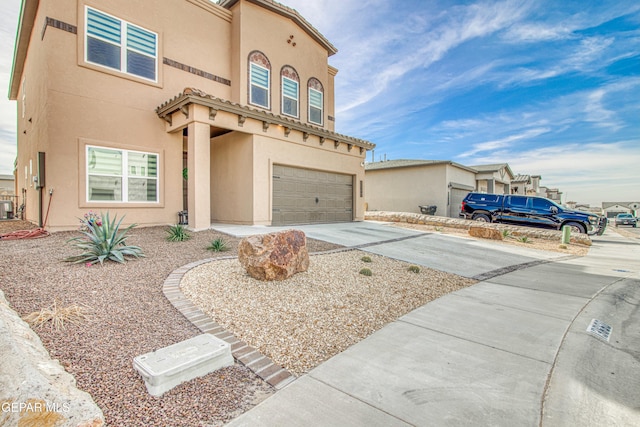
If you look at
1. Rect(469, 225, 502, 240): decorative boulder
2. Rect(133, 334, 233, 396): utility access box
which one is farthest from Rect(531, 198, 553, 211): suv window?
Rect(133, 334, 233, 396): utility access box

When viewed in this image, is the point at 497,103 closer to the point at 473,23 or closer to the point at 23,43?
the point at 473,23

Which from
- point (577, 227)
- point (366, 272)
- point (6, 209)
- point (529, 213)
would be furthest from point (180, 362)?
point (6, 209)

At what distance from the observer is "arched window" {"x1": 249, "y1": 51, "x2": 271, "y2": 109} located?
11883mm

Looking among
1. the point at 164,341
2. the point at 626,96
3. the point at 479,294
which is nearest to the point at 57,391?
the point at 164,341

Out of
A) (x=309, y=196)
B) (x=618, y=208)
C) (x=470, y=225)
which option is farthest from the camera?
(x=618, y=208)

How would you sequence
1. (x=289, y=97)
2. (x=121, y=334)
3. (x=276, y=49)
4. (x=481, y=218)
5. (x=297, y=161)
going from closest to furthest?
(x=121, y=334) → (x=297, y=161) → (x=276, y=49) → (x=289, y=97) → (x=481, y=218)

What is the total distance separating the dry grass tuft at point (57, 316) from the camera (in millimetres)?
3010

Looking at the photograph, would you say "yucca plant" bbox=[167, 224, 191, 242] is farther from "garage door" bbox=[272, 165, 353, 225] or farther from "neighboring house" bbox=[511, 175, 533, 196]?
"neighboring house" bbox=[511, 175, 533, 196]

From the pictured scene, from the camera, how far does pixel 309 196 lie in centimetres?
1227

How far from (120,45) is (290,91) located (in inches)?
253

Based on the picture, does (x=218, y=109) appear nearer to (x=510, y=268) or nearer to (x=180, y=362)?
(x=180, y=362)

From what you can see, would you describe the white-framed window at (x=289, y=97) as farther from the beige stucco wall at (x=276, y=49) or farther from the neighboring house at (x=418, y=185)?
A: the neighboring house at (x=418, y=185)

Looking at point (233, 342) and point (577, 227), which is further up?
point (577, 227)

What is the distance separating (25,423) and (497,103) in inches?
847
